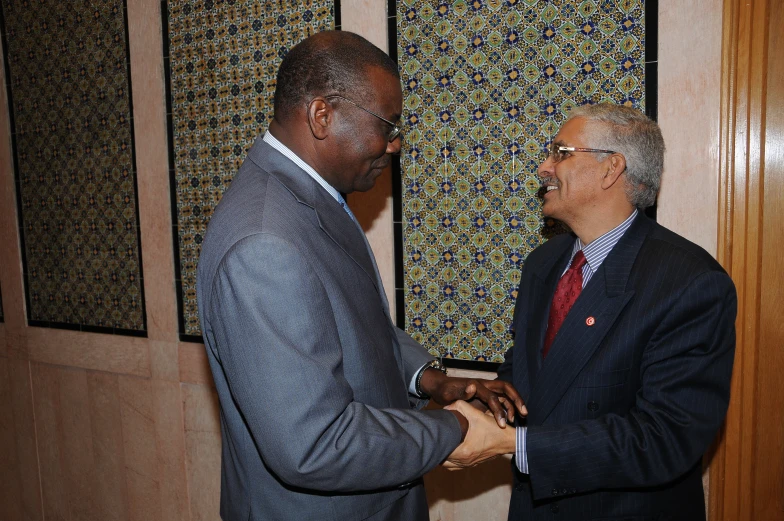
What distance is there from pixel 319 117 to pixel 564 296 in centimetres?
85

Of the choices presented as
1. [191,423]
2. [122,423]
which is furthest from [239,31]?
[122,423]

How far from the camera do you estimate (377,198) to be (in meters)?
2.41

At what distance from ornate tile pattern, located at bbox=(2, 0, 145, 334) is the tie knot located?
83.6 inches

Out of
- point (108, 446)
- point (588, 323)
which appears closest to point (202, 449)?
point (108, 446)

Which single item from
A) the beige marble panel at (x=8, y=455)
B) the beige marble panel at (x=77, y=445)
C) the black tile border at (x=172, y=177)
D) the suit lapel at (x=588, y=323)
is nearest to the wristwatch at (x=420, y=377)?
the suit lapel at (x=588, y=323)

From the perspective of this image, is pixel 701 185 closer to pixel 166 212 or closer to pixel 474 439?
pixel 474 439

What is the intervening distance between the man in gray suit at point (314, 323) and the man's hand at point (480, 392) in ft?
0.06

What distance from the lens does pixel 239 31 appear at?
8.49ft

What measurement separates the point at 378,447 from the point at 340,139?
0.69m

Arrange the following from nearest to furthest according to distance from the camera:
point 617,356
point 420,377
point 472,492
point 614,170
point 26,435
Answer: point 617,356 → point 614,170 → point 420,377 → point 472,492 → point 26,435

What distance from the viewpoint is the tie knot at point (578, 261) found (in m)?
1.72

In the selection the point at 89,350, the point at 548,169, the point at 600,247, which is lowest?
the point at 89,350

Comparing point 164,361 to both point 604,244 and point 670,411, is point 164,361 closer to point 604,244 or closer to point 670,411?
point 604,244

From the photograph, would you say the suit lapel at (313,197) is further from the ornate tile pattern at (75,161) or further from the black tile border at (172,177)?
the ornate tile pattern at (75,161)
